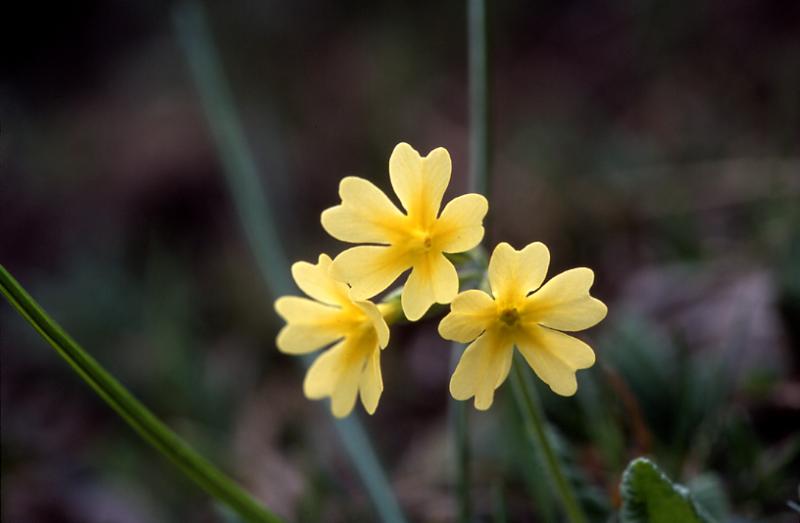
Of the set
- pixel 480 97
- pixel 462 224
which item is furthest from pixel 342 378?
pixel 480 97

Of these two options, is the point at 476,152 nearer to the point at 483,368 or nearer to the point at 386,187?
the point at 483,368

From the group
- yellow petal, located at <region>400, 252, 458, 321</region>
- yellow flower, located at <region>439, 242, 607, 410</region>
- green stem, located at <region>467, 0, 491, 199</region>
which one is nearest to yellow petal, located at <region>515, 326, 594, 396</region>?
yellow flower, located at <region>439, 242, 607, 410</region>

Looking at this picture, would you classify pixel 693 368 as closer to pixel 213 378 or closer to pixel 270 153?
pixel 213 378

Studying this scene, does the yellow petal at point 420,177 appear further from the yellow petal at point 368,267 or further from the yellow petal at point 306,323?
the yellow petal at point 306,323

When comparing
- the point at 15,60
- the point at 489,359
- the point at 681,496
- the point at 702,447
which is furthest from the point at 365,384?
the point at 15,60

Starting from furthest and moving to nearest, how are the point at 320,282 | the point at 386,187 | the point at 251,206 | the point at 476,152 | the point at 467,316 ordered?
1. the point at 386,187
2. the point at 251,206
3. the point at 476,152
4. the point at 320,282
5. the point at 467,316

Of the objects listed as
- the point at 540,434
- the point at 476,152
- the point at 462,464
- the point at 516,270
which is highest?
the point at 476,152
